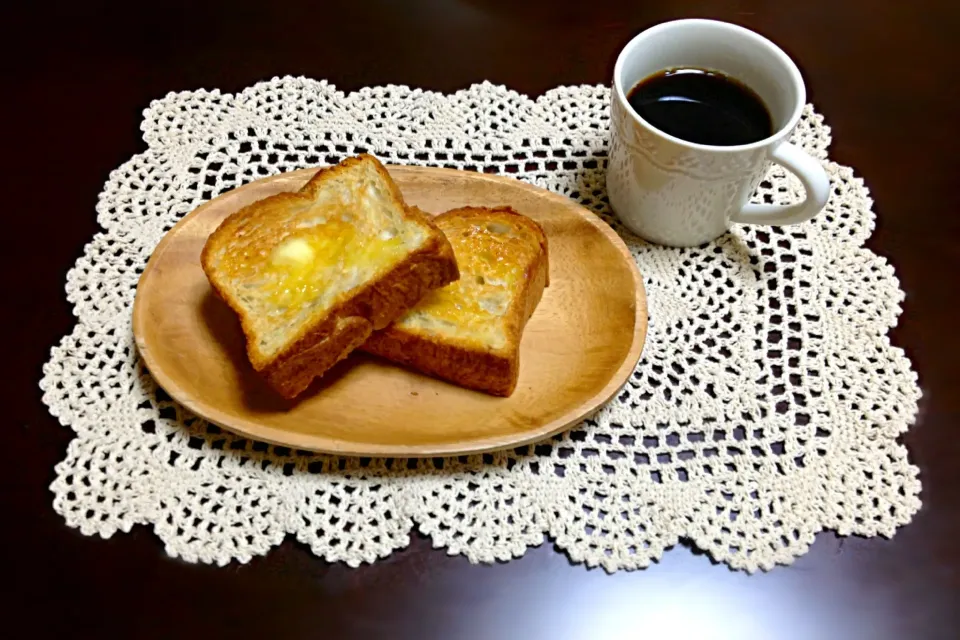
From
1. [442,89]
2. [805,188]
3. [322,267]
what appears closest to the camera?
[322,267]

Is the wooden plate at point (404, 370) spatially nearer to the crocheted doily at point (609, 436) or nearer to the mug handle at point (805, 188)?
the crocheted doily at point (609, 436)

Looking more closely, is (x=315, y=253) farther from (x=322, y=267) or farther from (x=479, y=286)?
(x=479, y=286)

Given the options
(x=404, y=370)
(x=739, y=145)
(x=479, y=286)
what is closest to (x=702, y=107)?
(x=739, y=145)

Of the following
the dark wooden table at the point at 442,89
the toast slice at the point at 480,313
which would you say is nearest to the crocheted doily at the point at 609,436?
the dark wooden table at the point at 442,89

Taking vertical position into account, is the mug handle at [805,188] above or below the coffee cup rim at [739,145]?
below

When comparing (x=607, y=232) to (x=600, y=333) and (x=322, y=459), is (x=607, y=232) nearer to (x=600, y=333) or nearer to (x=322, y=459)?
(x=600, y=333)

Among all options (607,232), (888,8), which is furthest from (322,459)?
(888,8)

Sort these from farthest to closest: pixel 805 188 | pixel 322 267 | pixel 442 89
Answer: pixel 442 89 < pixel 805 188 < pixel 322 267
